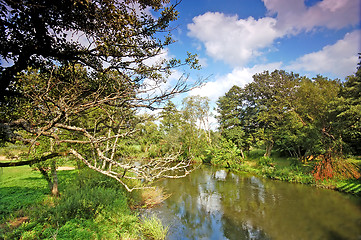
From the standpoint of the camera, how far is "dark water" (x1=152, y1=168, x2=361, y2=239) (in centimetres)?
745

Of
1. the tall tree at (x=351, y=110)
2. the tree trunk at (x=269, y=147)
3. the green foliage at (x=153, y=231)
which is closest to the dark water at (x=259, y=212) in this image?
the green foliage at (x=153, y=231)

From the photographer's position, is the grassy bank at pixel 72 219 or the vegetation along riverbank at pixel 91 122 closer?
the vegetation along riverbank at pixel 91 122

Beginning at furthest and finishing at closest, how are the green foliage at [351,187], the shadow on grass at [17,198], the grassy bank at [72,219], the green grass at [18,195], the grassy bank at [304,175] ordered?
1. the grassy bank at [304,175]
2. the green foliage at [351,187]
3. the green grass at [18,195]
4. the shadow on grass at [17,198]
5. the grassy bank at [72,219]

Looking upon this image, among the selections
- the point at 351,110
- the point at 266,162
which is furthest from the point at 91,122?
the point at 266,162

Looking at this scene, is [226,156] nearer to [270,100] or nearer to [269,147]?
[269,147]

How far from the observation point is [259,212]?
9.34 metres

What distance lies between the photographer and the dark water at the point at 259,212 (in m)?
7.45

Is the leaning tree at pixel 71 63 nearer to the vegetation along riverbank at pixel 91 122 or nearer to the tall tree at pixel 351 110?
the vegetation along riverbank at pixel 91 122

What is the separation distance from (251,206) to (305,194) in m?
4.83

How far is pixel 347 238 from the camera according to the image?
22.9 feet

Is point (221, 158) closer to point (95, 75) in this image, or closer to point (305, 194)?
point (305, 194)

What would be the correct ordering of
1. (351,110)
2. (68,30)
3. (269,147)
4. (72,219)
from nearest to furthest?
1. (68,30)
2. (72,219)
3. (351,110)
4. (269,147)

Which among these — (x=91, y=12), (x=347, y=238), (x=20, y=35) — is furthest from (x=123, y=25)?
(x=347, y=238)

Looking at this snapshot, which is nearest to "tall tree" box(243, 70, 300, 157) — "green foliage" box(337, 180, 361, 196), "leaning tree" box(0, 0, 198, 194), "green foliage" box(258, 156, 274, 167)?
"green foliage" box(258, 156, 274, 167)
